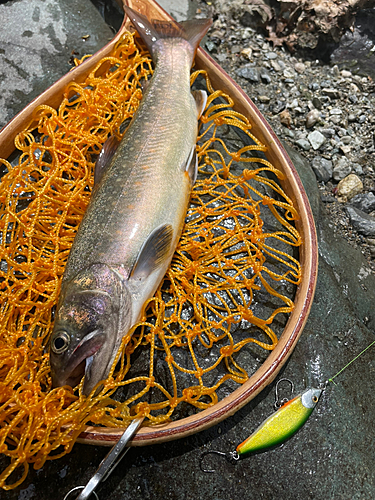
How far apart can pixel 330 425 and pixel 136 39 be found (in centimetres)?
393

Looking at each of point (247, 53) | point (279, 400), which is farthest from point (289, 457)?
point (247, 53)

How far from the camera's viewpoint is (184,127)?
302 cm

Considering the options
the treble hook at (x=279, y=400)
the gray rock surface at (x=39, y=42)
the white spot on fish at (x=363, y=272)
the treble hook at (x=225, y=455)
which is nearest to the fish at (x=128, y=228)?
the treble hook at (x=225, y=455)

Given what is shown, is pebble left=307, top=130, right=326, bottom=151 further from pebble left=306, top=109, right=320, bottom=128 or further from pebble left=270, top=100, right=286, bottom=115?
pebble left=270, top=100, right=286, bottom=115

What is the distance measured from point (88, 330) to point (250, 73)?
160 inches

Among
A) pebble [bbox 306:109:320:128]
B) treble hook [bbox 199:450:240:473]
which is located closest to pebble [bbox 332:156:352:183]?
pebble [bbox 306:109:320:128]

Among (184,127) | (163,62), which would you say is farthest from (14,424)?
(163,62)

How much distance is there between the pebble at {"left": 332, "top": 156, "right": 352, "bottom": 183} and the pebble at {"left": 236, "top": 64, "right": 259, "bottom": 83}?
5.22 ft

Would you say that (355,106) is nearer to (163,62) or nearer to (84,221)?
(163,62)

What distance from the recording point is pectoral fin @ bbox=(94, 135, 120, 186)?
2875mm

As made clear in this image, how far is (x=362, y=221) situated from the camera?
382 cm

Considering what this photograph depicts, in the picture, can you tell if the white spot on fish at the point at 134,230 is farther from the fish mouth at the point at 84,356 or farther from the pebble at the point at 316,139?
the pebble at the point at 316,139

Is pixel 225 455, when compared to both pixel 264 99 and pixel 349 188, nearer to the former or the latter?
pixel 349 188

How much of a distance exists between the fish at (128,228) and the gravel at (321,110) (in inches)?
66.7
